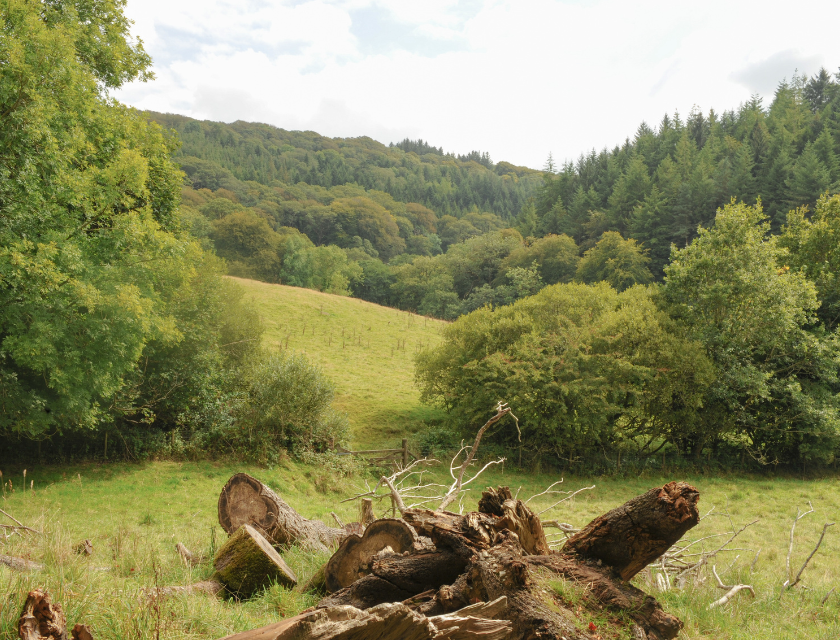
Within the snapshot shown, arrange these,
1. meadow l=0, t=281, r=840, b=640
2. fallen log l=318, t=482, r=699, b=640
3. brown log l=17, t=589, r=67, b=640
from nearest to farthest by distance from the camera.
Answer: brown log l=17, t=589, r=67, b=640 < fallen log l=318, t=482, r=699, b=640 < meadow l=0, t=281, r=840, b=640

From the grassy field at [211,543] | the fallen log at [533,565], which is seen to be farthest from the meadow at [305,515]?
→ the fallen log at [533,565]

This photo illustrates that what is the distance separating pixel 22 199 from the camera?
33.7 ft

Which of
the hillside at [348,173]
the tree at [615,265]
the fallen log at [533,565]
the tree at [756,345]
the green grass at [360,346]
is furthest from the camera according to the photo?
the hillside at [348,173]

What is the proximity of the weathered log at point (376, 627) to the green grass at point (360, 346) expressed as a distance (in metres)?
18.8

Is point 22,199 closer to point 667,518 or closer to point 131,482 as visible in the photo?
point 131,482

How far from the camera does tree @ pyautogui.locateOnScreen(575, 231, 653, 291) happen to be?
54.6 m

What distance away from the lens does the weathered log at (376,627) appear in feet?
8.48

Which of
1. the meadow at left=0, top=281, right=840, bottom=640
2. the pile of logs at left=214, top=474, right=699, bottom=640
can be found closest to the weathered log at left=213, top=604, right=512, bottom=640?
the pile of logs at left=214, top=474, right=699, bottom=640

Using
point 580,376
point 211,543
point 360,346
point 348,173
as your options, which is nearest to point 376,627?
point 211,543

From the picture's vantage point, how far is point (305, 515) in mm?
13359

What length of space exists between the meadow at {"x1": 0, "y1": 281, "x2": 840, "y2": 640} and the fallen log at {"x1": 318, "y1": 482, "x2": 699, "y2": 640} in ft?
3.45

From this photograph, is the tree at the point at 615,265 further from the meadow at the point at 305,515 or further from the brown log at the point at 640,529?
the brown log at the point at 640,529

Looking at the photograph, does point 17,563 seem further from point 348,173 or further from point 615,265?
point 348,173

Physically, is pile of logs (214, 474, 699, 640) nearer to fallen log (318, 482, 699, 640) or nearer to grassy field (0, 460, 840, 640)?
fallen log (318, 482, 699, 640)
